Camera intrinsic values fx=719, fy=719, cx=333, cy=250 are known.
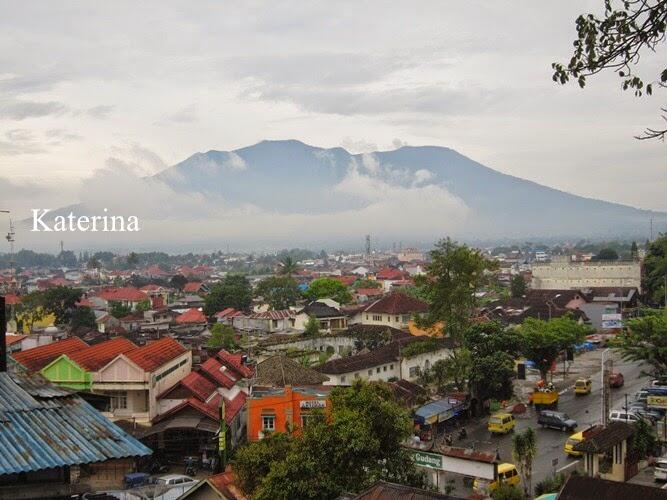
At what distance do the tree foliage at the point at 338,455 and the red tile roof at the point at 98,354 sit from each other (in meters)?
9.59

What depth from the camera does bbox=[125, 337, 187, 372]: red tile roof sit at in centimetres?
2199

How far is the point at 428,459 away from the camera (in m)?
15.6

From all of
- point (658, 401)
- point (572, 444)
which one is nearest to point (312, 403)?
point (572, 444)

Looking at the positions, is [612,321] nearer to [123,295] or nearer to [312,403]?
[312,403]

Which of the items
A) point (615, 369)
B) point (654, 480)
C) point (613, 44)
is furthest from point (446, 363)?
point (613, 44)

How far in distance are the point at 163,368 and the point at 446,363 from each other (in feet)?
37.0

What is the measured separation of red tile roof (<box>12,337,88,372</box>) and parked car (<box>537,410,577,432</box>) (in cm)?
1542

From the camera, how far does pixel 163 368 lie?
75.3 feet

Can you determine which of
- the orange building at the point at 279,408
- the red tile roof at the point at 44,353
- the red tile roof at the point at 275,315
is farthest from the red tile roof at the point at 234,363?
the red tile roof at the point at 275,315

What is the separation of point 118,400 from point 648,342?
1710 cm

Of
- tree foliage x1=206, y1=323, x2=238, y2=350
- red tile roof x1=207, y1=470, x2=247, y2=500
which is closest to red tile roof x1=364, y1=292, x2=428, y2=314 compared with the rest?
tree foliage x1=206, y1=323, x2=238, y2=350

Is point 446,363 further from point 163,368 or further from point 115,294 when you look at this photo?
point 115,294

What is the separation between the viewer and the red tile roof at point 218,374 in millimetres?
24044

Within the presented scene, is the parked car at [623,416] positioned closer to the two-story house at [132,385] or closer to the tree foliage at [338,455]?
the tree foliage at [338,455]
